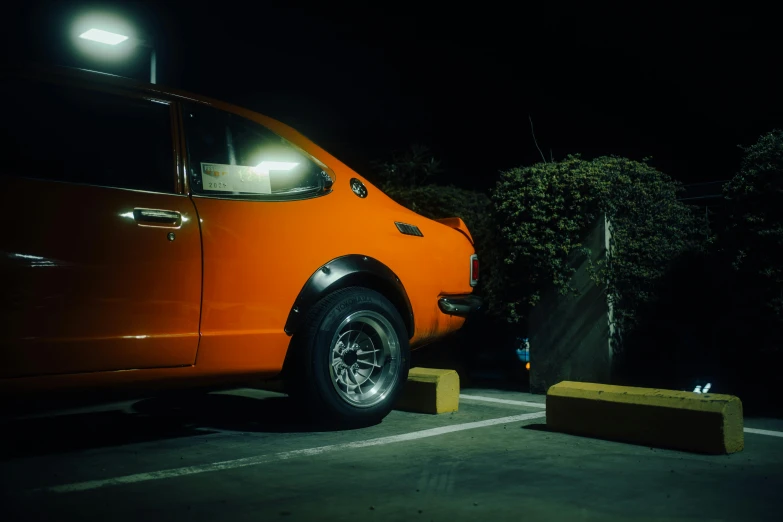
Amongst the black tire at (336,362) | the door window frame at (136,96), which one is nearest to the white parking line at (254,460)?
the black tire at (336,362)

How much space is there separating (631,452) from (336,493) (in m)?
1.87

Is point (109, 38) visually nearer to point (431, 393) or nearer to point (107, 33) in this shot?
point (107, 33)

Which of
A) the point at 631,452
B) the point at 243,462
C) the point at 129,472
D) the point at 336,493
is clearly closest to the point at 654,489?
the point at 631,452

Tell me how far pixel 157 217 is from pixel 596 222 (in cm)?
409

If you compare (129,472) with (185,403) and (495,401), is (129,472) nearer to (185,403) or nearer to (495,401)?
(185,403)

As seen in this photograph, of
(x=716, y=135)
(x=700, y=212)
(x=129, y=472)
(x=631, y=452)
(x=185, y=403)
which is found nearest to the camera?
(x=129, y=472)

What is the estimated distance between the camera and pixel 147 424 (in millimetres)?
5133

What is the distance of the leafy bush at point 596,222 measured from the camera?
6523 millimetres

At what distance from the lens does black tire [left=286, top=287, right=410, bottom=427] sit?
14.7 ft

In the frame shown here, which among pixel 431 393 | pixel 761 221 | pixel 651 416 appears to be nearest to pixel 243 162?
pixel 431 393

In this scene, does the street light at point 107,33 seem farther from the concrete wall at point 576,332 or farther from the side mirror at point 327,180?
the concrete wall at point 576,332

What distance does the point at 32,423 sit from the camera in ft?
17.1

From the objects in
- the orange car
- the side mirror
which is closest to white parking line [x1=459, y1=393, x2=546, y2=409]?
the orange car

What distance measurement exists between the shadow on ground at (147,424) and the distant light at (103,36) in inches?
229
